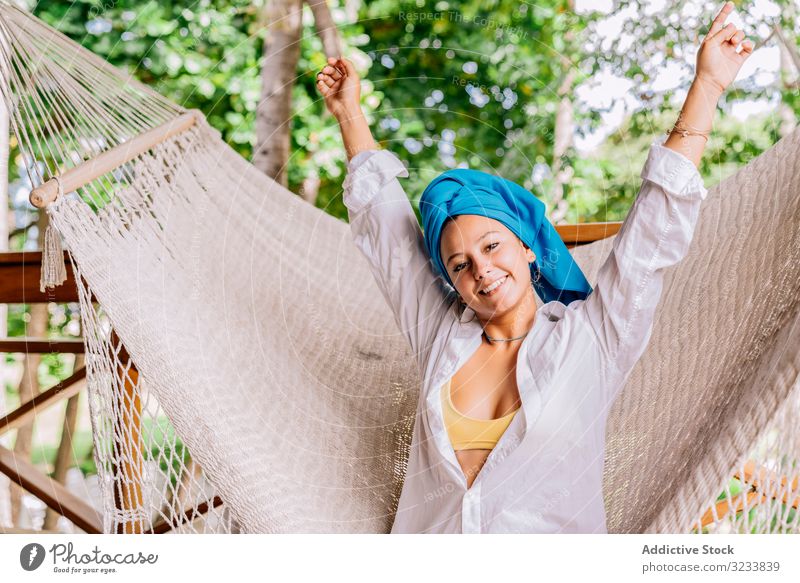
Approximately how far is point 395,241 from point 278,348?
0.29 meters

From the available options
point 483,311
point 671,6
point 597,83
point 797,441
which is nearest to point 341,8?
point 597,83

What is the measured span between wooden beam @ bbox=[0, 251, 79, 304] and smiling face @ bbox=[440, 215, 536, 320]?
52 cm

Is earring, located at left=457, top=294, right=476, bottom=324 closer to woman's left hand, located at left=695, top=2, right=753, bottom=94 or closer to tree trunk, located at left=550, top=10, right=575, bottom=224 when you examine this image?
woman's left hand, located at left=695, top=2, right=753, bottom=94

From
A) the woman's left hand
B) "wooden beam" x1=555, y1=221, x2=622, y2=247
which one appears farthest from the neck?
"wooden beam" x1=555, y1=221, x2=622, y2=247

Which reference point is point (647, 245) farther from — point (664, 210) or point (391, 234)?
point (391, 234)

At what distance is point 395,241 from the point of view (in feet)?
3.30

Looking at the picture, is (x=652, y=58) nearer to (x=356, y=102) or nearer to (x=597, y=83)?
(x=597, y=83)

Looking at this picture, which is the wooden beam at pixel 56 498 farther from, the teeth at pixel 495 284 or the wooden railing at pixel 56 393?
the teeth at pixel 495 284

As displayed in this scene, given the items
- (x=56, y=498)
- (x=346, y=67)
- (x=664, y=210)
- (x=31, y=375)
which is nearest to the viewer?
(x=664, y=210)

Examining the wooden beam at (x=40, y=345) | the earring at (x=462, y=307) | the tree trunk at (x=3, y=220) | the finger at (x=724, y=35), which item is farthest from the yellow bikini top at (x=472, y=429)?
the tree trunk at (x=3, y=220)

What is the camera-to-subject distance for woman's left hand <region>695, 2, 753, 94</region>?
2.74 feet

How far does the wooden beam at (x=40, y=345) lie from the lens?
1.39 meters

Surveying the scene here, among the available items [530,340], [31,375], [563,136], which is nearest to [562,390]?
[530,340]

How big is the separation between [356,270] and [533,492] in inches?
24.7
